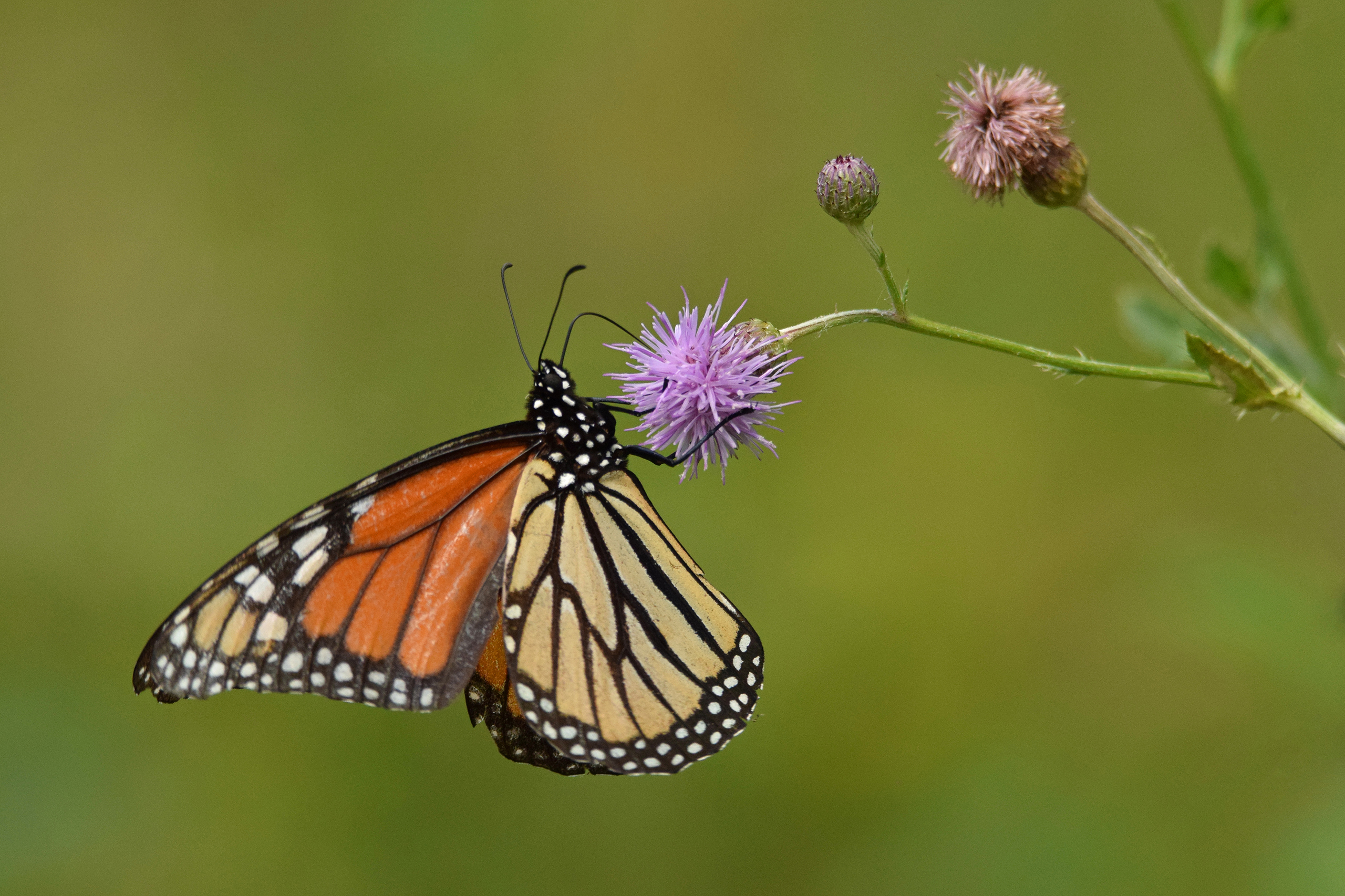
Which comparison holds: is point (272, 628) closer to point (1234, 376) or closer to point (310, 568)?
point (310, 568)

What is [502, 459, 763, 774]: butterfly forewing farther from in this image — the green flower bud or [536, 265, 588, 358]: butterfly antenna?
the green flower bud

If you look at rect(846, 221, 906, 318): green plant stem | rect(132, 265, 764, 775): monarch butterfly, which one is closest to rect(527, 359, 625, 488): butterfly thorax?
rect(132, 265, 764, 775): monarch butterfly

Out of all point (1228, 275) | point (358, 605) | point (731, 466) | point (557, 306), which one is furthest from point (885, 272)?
point (731, 466)

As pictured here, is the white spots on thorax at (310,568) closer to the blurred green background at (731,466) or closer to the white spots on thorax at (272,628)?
the white spots on thorax at (272,628)

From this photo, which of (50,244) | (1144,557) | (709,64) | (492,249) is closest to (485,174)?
(492,249)

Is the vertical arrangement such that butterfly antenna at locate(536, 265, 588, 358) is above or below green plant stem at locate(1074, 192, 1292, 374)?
above

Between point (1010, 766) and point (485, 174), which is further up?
point (485, 174)

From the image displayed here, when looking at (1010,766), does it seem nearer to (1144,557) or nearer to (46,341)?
(1144,557)
